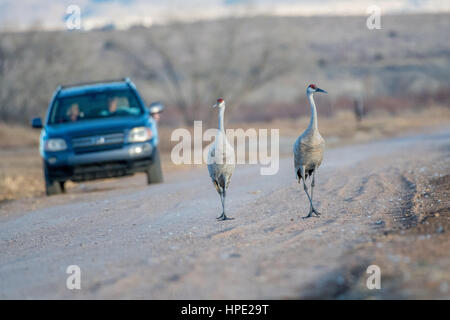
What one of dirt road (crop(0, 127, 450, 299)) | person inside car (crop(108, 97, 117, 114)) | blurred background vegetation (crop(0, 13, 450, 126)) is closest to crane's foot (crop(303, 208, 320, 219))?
dirt road (crop(0, 127, 450, 299))

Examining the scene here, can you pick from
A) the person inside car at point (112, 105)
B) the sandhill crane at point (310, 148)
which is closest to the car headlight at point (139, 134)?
the person inside car at point (112, 105)

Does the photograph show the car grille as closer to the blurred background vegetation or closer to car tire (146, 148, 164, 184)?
car tire (146, 148, 164, 184)

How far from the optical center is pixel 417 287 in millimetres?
4922

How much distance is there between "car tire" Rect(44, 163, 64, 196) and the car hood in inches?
29.8

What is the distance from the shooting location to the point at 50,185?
13430mm

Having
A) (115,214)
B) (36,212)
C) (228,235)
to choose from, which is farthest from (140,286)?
(36,212)

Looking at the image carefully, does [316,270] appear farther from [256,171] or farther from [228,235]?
[256,171]

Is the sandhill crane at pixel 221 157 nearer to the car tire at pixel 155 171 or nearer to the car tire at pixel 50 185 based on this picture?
the car tire at pixel 155 171

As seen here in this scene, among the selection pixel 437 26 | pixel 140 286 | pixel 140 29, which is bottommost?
pixel 140 286

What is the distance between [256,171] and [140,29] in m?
23.8

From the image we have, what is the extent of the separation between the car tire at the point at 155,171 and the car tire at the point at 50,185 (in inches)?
72.0

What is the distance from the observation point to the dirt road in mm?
5332

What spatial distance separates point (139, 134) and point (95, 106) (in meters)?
1.38

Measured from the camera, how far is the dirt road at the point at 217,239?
533cm
